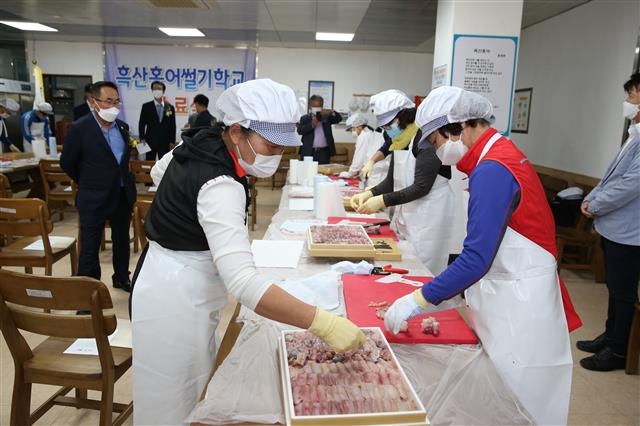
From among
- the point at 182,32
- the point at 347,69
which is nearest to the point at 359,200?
the point at 182,32

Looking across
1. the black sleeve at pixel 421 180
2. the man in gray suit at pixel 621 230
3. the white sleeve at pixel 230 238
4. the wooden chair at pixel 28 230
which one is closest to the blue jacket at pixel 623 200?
the man in gray suit at pixel 621 230

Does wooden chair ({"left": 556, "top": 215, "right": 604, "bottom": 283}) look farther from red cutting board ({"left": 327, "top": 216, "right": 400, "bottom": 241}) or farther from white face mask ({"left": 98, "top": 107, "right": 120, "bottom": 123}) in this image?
white face mask ({"left": 98, "top": 107, "right": 120, "bottom": 123})

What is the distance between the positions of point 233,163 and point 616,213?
7.61 ft

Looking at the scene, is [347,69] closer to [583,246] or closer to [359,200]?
[583,246]

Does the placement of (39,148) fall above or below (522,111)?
below

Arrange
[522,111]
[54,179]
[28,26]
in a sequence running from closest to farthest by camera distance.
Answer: [54,179] → [522,111] → [28,26]

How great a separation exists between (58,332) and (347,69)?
7691 millimetres

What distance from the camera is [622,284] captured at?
2615 millimetres

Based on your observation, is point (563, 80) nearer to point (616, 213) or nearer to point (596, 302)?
point (596, 302)

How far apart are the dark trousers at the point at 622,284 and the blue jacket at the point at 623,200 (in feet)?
0.21

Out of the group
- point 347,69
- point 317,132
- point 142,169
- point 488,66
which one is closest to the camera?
point 488,66

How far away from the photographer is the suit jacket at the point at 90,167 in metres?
3.01

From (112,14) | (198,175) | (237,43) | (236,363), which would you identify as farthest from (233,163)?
(237,43)

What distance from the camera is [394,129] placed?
294 centimetres
